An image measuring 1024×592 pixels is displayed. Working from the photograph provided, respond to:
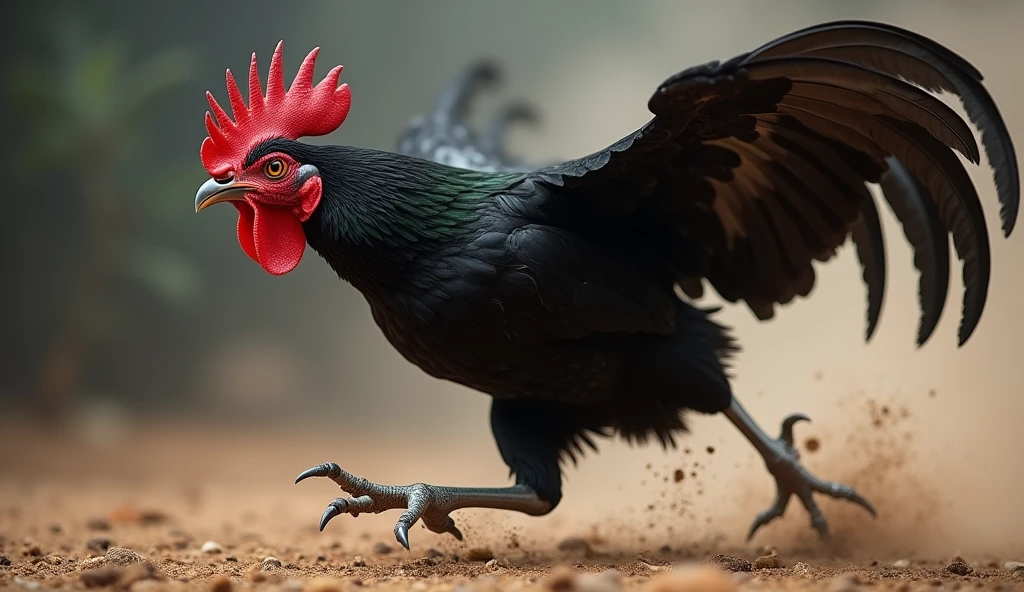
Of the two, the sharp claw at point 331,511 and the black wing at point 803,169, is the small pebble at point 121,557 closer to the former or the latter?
the sharp claw at point 331,511

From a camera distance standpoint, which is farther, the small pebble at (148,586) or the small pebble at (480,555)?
the small pebble at (480,555)

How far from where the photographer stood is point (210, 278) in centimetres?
1294

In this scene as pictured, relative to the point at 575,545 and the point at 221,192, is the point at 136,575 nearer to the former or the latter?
the point at 221,192

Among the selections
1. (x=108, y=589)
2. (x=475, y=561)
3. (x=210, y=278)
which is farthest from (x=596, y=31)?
(x=108, y=589)

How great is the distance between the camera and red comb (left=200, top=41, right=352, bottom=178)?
330 centimetres

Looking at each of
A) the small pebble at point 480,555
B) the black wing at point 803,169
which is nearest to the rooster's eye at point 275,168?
the black wing at point 803,169

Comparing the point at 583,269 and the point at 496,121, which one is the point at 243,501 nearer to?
the point at 496,121

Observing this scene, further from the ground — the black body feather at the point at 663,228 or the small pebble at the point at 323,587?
the black body feather at the point at 663,228

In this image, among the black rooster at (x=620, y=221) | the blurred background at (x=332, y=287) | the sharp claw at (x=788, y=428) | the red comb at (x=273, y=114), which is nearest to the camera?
the black rooster at (x=620, y=221)

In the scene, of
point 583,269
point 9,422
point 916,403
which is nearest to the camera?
point 583,269

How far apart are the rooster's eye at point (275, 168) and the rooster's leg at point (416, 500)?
3.68ft

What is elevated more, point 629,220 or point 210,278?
point 210,278

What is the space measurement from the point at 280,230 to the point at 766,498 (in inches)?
135

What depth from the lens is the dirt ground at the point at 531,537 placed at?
9.07ft
